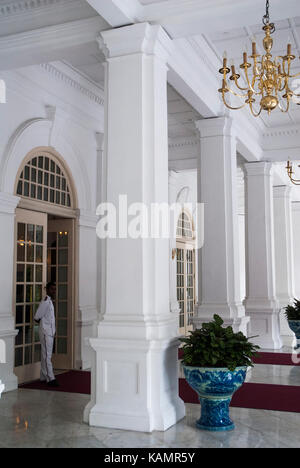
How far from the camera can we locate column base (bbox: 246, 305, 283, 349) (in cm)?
1185

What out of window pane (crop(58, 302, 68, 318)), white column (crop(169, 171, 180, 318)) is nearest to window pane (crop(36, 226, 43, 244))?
window pane (crop(58, 302, 68, 318))

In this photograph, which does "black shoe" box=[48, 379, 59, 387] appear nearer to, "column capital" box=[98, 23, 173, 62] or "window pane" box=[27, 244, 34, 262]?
Result: "window pane" box=[27, 244, 34, 262]

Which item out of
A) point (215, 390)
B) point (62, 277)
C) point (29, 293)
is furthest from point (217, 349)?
point (62, 277)

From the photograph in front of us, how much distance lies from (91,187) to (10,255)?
271 cm

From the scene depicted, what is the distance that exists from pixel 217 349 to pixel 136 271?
1.15 meters

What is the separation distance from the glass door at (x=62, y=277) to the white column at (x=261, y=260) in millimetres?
4721

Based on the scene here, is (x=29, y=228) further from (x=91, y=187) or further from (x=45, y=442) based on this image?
(x=45, y=442)

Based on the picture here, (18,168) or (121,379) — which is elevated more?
(18,168)

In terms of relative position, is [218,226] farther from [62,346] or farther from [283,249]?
[283,249]

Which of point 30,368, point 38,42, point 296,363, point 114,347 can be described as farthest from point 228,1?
point 296,363

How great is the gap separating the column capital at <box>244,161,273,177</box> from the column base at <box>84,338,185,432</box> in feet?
25.6

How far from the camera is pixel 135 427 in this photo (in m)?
5.07

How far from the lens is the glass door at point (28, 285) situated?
26.2 ft

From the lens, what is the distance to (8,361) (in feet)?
24.2
